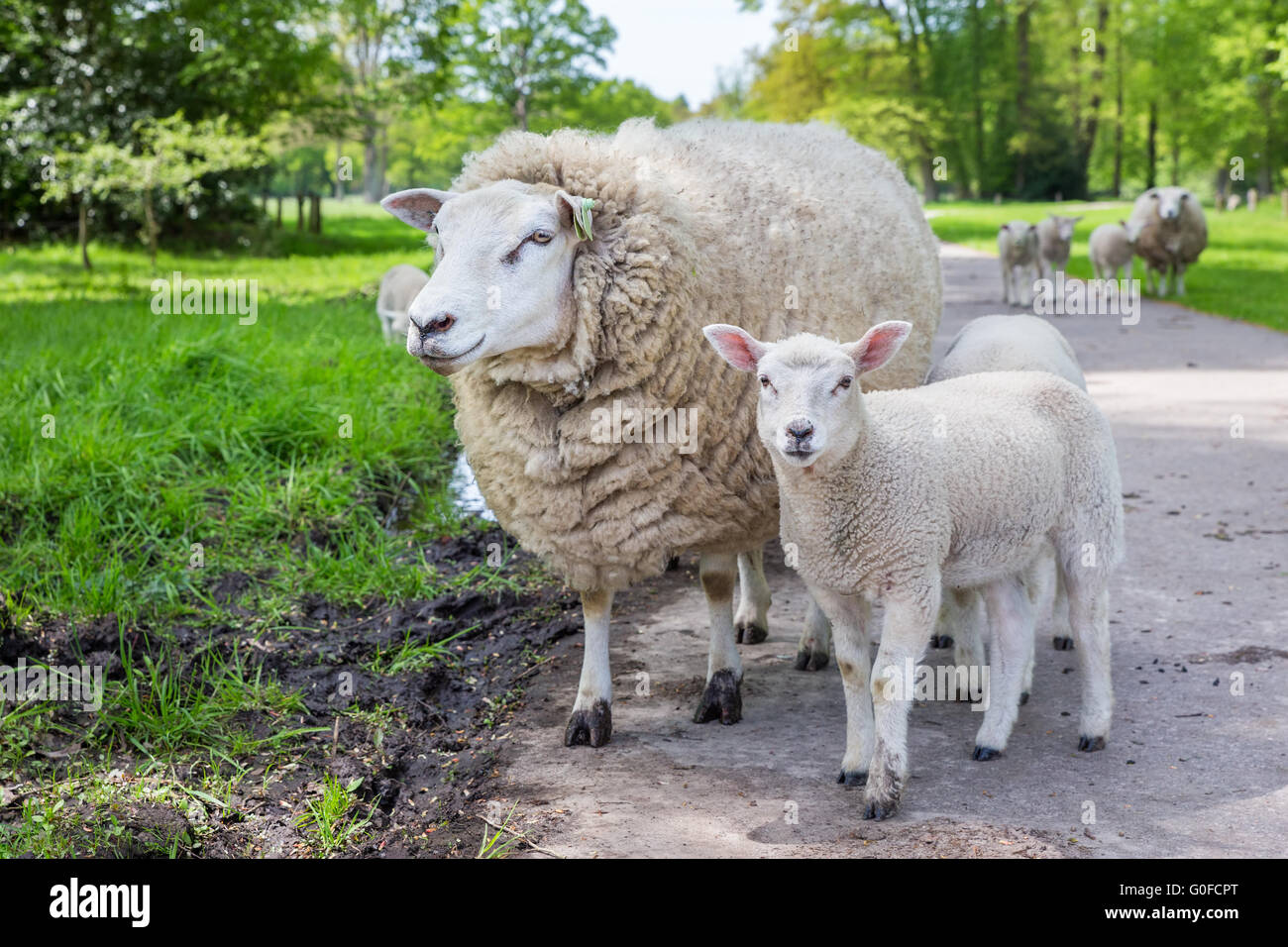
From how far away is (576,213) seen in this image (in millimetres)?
4211

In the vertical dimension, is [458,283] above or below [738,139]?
below

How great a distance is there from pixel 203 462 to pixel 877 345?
498 cm

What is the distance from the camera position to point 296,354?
9.74 m

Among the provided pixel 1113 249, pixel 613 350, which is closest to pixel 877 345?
pixel 613 350

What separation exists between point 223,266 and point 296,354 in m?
12.8

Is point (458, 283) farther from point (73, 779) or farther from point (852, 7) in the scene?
point (852, 7)

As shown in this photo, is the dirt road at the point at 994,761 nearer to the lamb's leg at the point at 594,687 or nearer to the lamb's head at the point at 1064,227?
the lamb's leg at the point at 594,687

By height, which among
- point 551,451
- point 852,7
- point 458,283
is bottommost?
point 551,451

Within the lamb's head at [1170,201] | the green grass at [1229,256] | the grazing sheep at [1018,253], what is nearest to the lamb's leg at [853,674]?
the green grass at [1229,256]

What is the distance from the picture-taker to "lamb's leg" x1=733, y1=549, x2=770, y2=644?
5.59m

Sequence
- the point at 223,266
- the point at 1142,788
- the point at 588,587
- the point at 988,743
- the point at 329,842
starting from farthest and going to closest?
the point at 223,266 → the point at 588,587 → the point at 988,743 → the point at 1142,788 → the point at 329,842

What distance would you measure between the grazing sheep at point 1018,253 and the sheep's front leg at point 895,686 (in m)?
13.2

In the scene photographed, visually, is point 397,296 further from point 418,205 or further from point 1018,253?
point 1018,253

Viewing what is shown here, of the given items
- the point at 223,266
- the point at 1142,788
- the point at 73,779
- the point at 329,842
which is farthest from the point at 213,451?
the point at 223,266
